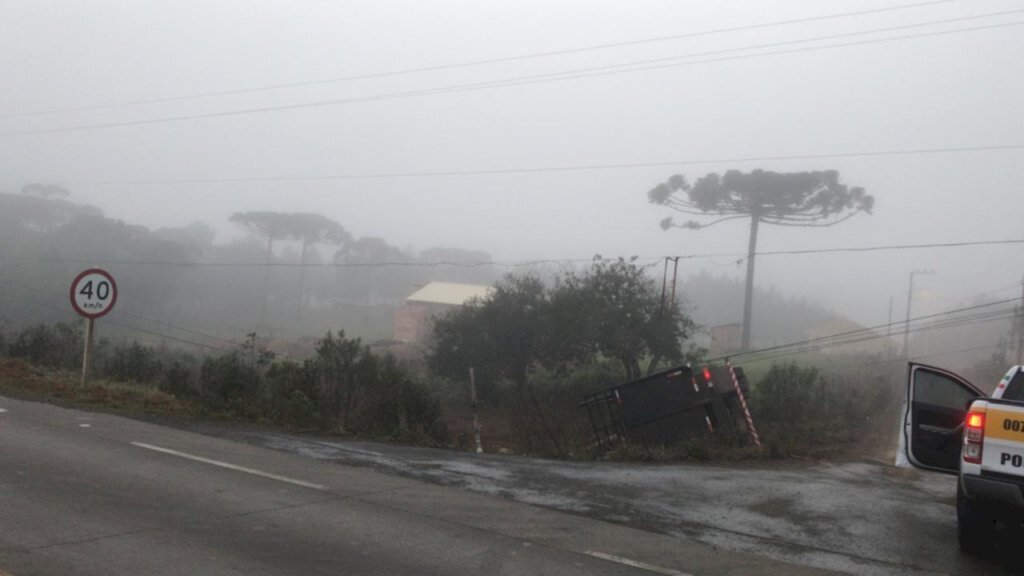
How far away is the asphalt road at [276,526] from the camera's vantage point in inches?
237

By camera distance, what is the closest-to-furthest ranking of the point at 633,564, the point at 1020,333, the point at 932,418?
1. the point at 633,564
2. the point at 932,418
3. the point at 1020,333

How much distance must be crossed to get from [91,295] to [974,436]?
539 inches

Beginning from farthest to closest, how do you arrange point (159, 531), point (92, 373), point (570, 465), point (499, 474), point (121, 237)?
point (121, 237) < point (92, 373) < point (570, 465) < point (499, 474) < point (159, 531)

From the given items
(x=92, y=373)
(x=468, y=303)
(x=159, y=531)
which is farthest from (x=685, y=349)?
(x=159, y=531)

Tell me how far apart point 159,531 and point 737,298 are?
1389 inches

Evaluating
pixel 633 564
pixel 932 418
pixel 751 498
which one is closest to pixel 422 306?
pixel 751 498

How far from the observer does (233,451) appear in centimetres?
1048

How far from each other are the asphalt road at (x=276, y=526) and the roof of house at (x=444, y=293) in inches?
1075

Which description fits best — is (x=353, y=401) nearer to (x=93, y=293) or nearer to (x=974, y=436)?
(x=93, y=293)

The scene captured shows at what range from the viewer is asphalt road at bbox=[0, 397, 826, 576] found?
6.03 m

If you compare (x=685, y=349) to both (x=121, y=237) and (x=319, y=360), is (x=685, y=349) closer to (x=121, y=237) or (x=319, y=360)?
(x=319, y=360)

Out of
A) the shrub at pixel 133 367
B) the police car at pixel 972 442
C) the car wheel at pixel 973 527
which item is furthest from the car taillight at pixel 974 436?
the shrub at pixel 133 367

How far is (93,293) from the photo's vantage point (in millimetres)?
15180

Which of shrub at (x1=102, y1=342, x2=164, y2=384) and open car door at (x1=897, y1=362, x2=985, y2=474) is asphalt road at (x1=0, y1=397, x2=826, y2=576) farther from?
shrub at (x1=102, y1=342, x2=164, y2=384)
